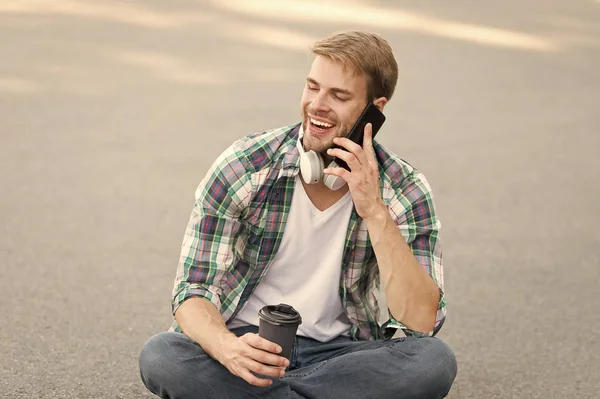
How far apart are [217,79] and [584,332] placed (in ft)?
16.7

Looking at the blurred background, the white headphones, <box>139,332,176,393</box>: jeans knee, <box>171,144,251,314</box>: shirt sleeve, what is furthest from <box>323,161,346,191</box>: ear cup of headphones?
the blurred background

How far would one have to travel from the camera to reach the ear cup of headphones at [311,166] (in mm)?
3625

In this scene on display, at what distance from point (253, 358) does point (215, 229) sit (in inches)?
22.2

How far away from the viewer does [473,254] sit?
6.13 meters

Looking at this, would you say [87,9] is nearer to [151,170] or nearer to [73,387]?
[151,170]

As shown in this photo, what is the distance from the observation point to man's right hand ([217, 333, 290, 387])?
3223mm

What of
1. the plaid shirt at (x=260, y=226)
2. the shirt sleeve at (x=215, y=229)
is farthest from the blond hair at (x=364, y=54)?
the shirt sleeve at (x=215, y=229)

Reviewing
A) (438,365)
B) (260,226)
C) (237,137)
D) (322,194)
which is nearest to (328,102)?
(322,194)

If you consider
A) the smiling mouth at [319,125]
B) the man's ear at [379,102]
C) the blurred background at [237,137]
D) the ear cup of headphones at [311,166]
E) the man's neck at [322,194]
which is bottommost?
the blurred background at [237,137]

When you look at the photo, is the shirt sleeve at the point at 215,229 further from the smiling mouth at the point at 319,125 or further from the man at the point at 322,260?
the smiling mouth at the point at 319,125

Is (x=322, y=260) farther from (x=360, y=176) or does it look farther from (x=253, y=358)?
(x=253, y=358)

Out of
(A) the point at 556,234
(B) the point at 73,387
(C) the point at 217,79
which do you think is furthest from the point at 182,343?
(C) the point at 217,79

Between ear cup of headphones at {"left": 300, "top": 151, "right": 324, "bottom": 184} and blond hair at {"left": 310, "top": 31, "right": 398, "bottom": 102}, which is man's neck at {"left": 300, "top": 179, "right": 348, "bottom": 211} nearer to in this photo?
ear cup of headphones at {"left": 300, "top": 151, "right": 324, "bottom": 184}

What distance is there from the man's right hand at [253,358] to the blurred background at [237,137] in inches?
40.0
